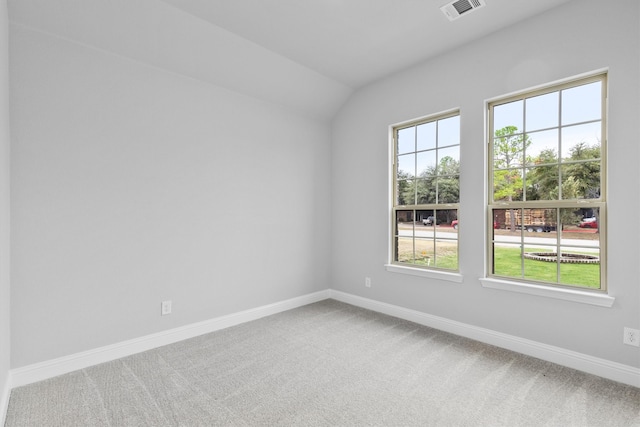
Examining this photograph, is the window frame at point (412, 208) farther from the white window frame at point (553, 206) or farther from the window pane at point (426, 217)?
the white window frame at point (553, 206)

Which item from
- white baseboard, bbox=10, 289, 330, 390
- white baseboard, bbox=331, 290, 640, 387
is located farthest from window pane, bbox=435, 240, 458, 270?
white baseboard, bbox=10, 289, 330, 390

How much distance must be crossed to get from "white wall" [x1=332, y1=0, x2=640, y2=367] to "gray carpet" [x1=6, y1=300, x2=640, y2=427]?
1.19 feet

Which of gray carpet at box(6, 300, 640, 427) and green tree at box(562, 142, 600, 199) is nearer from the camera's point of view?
gray carpet at box(6, 300, 640, 427)

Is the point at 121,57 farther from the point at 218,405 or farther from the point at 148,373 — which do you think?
the point at 218,405

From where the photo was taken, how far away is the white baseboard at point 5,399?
72.2 inches

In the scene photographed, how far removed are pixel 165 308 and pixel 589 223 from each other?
370 cm

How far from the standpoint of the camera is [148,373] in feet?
7.80

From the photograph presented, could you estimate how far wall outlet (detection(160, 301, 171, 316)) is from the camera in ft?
9.51

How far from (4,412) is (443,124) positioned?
165 inches

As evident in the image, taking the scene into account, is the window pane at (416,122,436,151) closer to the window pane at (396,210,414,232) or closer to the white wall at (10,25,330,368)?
the window pane at (396,210,414,232)

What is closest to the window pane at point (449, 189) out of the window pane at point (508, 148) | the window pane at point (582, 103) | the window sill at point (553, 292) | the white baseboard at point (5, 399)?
the window pane at point (508, 148)

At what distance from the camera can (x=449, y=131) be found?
3.30 metres

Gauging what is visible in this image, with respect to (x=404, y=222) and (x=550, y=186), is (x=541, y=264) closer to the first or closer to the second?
(x=550, y=186)

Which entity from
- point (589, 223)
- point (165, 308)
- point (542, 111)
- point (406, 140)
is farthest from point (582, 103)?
point (165, 308)
